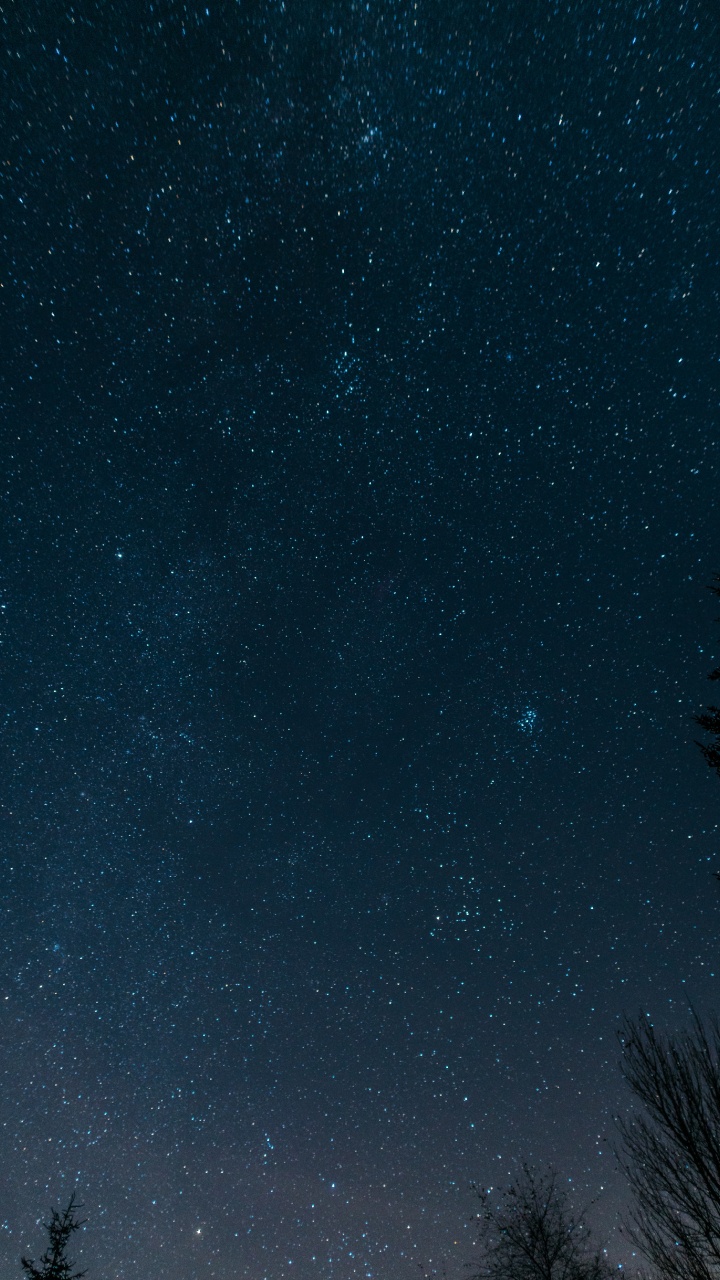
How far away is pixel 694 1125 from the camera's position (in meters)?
6.52

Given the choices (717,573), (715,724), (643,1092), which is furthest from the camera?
(717,573)

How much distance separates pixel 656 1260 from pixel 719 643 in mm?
7305

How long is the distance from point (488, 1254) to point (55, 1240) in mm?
12250

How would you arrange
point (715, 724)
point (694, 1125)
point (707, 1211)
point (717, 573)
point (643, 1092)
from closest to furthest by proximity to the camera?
point (707, 1211) < point (694, 1125) < point (643, 1092) < point (715, 724) < point (717, 573)

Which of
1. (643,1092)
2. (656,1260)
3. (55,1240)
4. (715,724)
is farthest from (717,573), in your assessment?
(55,1240)

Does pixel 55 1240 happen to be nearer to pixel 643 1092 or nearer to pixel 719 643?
pixel 643 1092

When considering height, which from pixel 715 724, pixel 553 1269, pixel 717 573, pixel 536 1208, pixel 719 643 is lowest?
pixel 553 1269

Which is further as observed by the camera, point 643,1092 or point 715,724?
point 715,724

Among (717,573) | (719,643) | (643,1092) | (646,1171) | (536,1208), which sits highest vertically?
(717,573)

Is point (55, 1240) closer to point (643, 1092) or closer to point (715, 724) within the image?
point (643, 1092)

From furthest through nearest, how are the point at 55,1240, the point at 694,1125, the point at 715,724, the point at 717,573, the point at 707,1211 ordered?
the point at 55,1240 < the point at 717,573 < the point at 715,724 < the point at 694,1125 < the point at 707,1211

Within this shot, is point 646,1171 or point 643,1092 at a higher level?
point 643,1092

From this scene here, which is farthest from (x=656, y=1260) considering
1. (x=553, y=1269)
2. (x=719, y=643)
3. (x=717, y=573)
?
(x=553, y=1269)

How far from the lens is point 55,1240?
16625mm
